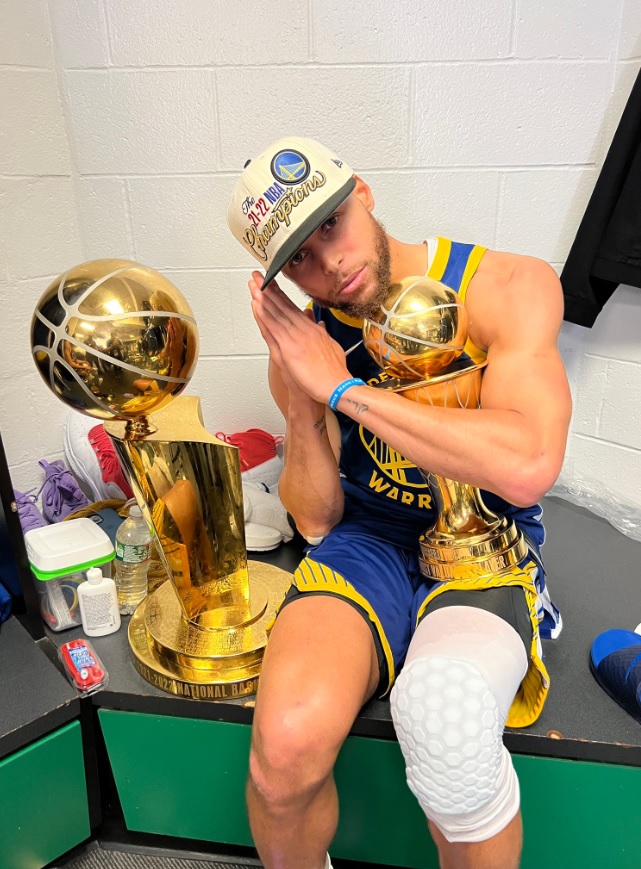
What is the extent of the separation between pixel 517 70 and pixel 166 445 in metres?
1.24

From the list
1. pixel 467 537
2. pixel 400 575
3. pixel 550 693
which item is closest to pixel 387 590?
pixel 400 575

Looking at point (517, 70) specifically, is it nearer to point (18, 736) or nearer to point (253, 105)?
point (253, 105)

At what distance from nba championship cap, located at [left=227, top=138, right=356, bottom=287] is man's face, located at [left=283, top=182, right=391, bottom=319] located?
7 cm

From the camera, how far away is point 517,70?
1.60m

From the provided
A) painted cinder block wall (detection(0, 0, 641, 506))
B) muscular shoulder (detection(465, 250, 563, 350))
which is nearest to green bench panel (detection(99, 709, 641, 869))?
muscular shoulder (detection(465, 250, 563, 350))

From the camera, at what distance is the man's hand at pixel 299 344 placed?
104 cm

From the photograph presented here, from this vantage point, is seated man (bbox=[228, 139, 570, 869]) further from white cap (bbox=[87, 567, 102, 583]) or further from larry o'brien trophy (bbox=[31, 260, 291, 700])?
white cap (bbox=[87, 567, 102, 583])

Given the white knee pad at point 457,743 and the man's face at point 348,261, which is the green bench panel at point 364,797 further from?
the man's face at point 348,261

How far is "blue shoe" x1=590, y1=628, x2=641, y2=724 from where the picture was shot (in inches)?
41.8

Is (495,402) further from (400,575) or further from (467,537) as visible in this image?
(400,575)

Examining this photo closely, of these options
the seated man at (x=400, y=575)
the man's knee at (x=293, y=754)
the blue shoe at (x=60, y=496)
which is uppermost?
the seated man at (x=400, y=575)

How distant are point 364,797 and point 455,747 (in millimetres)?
376

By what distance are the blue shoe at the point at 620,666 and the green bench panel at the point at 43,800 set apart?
2.91 feet

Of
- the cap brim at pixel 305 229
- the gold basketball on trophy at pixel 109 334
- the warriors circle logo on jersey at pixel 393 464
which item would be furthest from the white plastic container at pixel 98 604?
the cap brim at pixel 305 229
